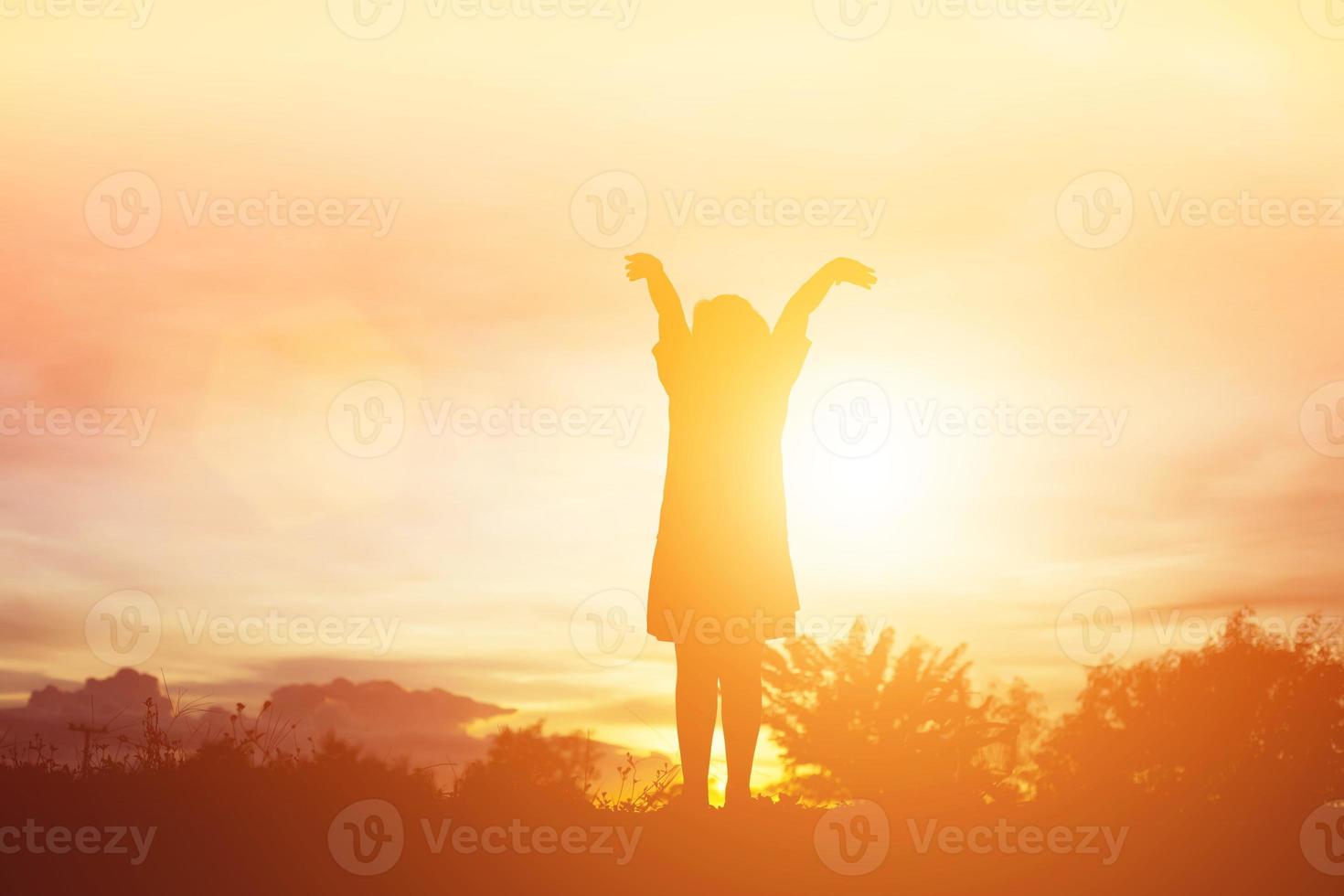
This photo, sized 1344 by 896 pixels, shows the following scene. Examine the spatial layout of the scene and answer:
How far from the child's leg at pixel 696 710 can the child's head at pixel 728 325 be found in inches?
89.5

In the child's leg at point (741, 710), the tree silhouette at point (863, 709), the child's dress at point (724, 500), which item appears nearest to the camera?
the child's leg at point (741, 710)

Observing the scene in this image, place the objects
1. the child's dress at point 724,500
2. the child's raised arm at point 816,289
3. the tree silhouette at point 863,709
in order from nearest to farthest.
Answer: the child's dress at point 724,500
the child's raised arm at point 816,289
the tree silhouette at point 863,709

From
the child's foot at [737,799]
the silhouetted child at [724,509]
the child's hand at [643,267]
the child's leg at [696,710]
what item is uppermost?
the child's hand at [643,267]

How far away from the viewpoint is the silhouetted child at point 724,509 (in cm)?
934

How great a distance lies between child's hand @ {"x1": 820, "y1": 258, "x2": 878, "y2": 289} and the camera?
9836 millimetres

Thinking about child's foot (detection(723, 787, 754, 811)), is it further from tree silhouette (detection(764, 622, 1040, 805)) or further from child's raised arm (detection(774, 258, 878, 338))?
tree silhouette (detection(764, 622, 1040, 805))

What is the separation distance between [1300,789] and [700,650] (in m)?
6.19

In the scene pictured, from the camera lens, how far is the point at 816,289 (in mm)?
9828

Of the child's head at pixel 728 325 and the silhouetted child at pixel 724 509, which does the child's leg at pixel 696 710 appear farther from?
the child's head at pixel 728 325

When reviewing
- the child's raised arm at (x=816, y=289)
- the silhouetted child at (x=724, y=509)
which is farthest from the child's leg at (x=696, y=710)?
the child's raised arm at (x=816, y=289)

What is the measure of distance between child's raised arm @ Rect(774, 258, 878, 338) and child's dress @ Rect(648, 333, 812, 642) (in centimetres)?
9

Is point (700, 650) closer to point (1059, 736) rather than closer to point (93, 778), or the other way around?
point (93, 778)

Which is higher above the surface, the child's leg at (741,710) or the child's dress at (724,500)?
the child's dress at (724,500)

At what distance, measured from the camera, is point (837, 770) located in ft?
94.4
